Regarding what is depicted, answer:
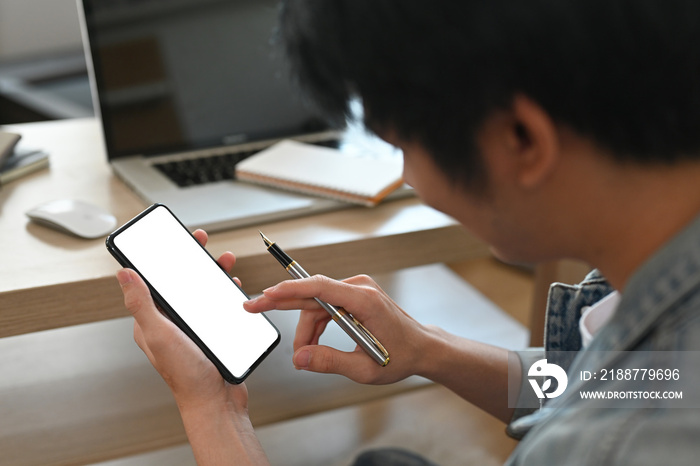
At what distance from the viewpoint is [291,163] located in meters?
0.98

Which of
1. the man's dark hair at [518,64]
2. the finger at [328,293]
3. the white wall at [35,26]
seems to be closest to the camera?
the man's dark hair at [518,64]

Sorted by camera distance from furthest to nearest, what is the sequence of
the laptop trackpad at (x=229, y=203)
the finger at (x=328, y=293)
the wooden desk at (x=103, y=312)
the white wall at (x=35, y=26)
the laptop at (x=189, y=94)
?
1. the white wall at (x=35, y=26)
2. the laptop at (x=189, y=94)
3. the laptop trackpad at (x=229, y=203)
4. the wooden desk at (x=103, y=312)
5. the finger at (x=328, y=293)

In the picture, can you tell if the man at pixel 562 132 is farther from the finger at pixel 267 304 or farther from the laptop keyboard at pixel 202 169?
the laptop keyboard at pixel 202 169

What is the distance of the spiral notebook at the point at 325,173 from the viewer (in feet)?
2.99

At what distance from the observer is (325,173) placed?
0.96m

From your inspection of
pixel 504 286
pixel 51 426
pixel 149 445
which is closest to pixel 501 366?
pixel 149 445

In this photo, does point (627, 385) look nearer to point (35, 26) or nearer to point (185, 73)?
point (185, 73)

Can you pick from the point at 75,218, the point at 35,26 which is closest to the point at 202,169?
the point at 75,218

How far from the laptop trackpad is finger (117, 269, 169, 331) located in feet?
Answer: 0.61

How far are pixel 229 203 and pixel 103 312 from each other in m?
0.23

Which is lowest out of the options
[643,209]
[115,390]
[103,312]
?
[115,390]

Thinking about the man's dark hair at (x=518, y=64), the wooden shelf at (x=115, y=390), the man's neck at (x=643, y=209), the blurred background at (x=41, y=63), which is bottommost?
the wooden shelf at (x=115, y=390)

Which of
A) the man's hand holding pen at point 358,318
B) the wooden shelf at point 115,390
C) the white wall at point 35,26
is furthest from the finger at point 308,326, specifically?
the white wall at point 35,26

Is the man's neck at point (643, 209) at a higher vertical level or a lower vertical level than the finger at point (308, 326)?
higher
